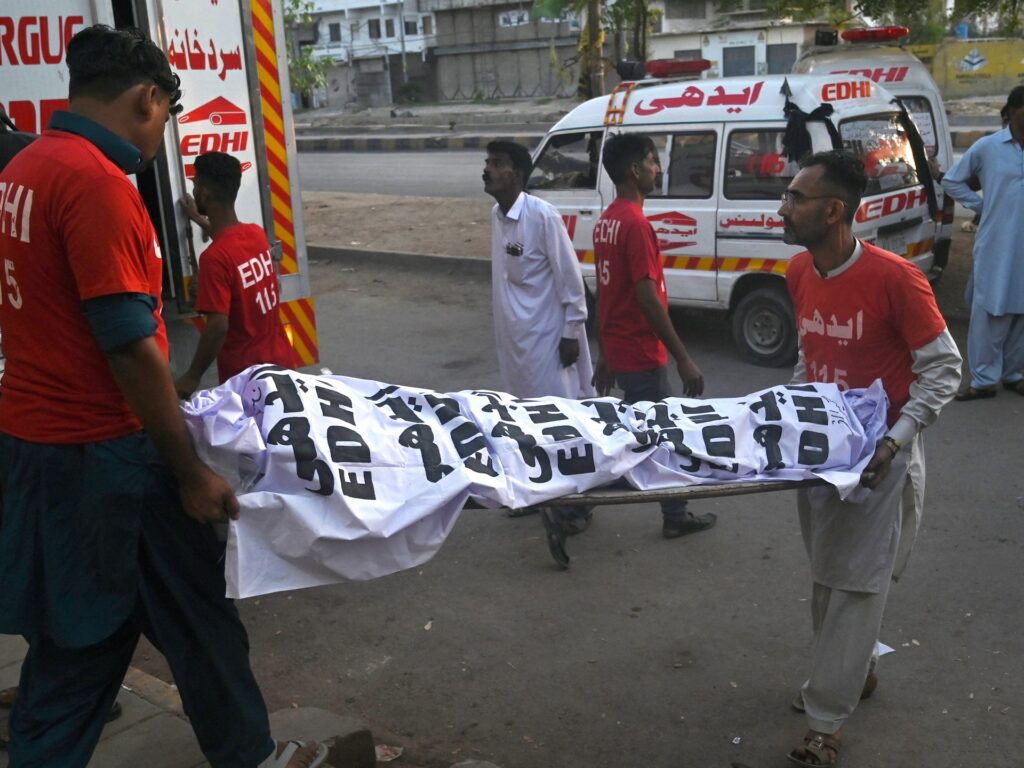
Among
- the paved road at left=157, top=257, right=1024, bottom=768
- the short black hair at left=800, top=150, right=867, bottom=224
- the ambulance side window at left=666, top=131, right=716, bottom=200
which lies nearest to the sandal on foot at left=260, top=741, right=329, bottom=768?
the paved road at left=157, top=257, right=1024, bottom=768

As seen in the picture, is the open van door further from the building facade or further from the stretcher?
the building facade

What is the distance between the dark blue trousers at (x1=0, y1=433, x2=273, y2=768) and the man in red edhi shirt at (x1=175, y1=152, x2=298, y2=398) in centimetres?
158

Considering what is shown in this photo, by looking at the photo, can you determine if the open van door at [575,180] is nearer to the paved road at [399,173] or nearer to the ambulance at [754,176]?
the ambulance at [754,176]

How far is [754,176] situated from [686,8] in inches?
1397

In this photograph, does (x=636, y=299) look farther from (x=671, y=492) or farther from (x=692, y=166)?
(x=692, y=166)

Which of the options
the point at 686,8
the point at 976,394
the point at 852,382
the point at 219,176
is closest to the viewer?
the point at 852,382

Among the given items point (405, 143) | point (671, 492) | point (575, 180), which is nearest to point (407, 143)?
point (405, 143)

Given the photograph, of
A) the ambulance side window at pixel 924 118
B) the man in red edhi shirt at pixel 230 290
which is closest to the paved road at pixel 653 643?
the man in red edhi shirt at pixel 230 290

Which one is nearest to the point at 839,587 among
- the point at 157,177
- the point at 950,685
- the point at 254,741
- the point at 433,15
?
the point at 950,685

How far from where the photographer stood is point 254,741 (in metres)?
2.97

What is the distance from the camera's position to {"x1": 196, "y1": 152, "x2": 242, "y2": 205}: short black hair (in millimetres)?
4527

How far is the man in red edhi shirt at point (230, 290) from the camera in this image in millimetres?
4375

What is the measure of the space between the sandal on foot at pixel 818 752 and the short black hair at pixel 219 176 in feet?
9.86

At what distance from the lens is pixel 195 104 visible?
16.6 feet
